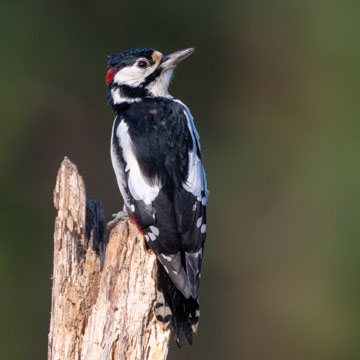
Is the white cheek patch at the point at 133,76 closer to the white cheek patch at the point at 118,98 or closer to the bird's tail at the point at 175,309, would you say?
the white cheek patch at the point at 118,98

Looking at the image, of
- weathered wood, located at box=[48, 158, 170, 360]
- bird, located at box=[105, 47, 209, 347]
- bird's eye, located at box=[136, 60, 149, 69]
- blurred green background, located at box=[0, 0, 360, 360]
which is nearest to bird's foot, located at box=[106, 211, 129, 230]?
bird, located at box=[105, 47, 209, 347]

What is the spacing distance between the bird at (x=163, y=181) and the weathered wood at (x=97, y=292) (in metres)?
0.08

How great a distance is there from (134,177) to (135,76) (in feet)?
2.94

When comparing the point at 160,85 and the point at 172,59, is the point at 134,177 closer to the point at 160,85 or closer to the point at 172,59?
the point at 160,85

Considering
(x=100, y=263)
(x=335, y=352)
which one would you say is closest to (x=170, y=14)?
(x=335, y=352)

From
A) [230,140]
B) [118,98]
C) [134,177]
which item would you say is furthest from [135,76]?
[230,140]

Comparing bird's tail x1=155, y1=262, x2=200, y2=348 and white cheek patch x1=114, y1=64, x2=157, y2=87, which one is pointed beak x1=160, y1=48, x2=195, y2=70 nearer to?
white cheek patch x1=114, y1=64, x2=157, y2=87

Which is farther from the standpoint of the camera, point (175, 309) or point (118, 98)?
point (118, 98)

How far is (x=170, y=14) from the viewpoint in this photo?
10742 millimetres

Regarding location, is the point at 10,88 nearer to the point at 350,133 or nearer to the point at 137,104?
the point at 350,133

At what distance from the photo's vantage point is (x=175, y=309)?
417 centimetres

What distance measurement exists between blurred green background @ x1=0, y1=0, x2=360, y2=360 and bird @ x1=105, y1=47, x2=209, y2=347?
4977mm

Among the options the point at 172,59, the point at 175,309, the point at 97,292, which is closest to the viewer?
the point at 175,309

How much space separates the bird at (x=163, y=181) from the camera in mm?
4211
